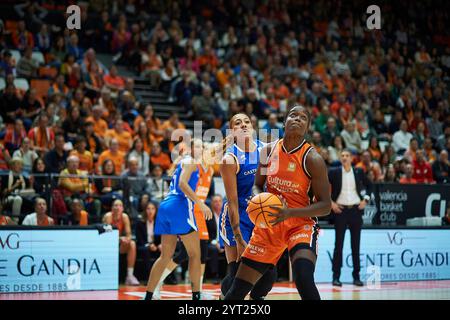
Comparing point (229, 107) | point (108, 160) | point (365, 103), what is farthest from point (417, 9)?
point (108, 160)

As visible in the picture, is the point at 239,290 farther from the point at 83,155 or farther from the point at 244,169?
the point at 83,155

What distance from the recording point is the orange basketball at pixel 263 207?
5.45 m

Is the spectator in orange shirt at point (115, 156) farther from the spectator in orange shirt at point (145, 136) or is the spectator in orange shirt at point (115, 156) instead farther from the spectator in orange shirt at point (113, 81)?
the spectator in orange shirt at point (113, 81)

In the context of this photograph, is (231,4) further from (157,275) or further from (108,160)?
(157,275)

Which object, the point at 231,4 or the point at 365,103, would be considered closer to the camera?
the point at 365,103

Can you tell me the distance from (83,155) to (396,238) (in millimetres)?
5657

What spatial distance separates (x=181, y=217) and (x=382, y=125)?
432 inches

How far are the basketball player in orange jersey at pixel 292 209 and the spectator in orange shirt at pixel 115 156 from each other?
7.48 m

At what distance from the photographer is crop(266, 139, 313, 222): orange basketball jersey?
5633 mm

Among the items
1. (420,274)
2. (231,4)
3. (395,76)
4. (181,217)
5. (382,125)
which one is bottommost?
(420,274)

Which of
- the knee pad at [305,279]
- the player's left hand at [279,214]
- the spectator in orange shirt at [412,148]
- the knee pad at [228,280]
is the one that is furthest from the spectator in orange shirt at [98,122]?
the knee pad at [305,279]

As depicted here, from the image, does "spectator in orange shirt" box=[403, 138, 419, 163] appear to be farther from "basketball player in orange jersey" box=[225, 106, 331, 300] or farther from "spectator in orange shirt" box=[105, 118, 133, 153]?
"basketball player in orange jersey" box=[225, 106, 331, 300]

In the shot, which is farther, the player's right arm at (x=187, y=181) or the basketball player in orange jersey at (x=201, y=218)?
the basketball player in orange jersey at (x=201, y=218)
